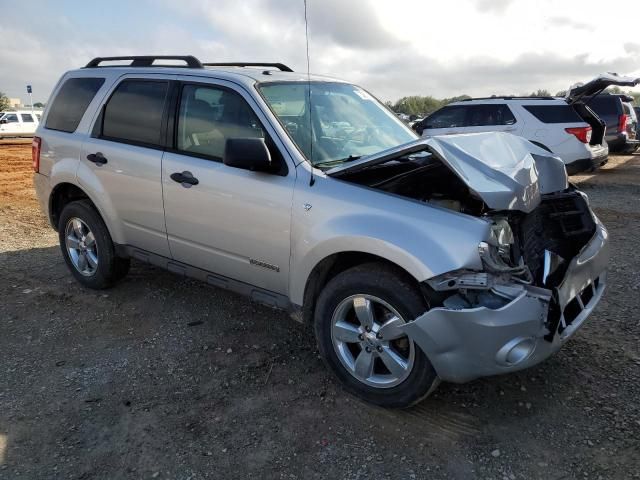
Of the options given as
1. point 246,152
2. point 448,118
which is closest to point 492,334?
point 246,152

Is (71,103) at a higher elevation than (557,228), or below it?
higher

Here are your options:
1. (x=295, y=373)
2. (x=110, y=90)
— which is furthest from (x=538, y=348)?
(x=110, y=90)

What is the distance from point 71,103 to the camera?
477 cm

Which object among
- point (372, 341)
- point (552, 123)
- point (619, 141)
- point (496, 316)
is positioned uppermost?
point (552, 123)

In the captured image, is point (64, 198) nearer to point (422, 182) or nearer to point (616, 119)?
point (422, 182)

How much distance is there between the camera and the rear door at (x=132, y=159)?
4012 mm

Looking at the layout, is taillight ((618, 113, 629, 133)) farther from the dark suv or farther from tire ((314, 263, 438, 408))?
tire ((314, 263, 438, 408))

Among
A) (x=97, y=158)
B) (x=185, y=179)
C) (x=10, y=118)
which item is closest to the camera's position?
(x=185, y=179)

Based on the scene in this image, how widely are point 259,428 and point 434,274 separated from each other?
4.32 feet

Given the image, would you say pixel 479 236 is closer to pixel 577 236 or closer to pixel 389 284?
pixel 389 284

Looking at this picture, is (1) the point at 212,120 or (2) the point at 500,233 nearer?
(2) the point at 500,233

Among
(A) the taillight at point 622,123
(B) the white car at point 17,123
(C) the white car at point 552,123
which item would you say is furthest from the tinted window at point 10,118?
(A) the taillight at point 622,123

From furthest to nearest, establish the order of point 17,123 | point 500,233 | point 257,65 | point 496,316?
point 17,123, point 257,65, point 500,233, point 496,316

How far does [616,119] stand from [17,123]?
1056 inches
